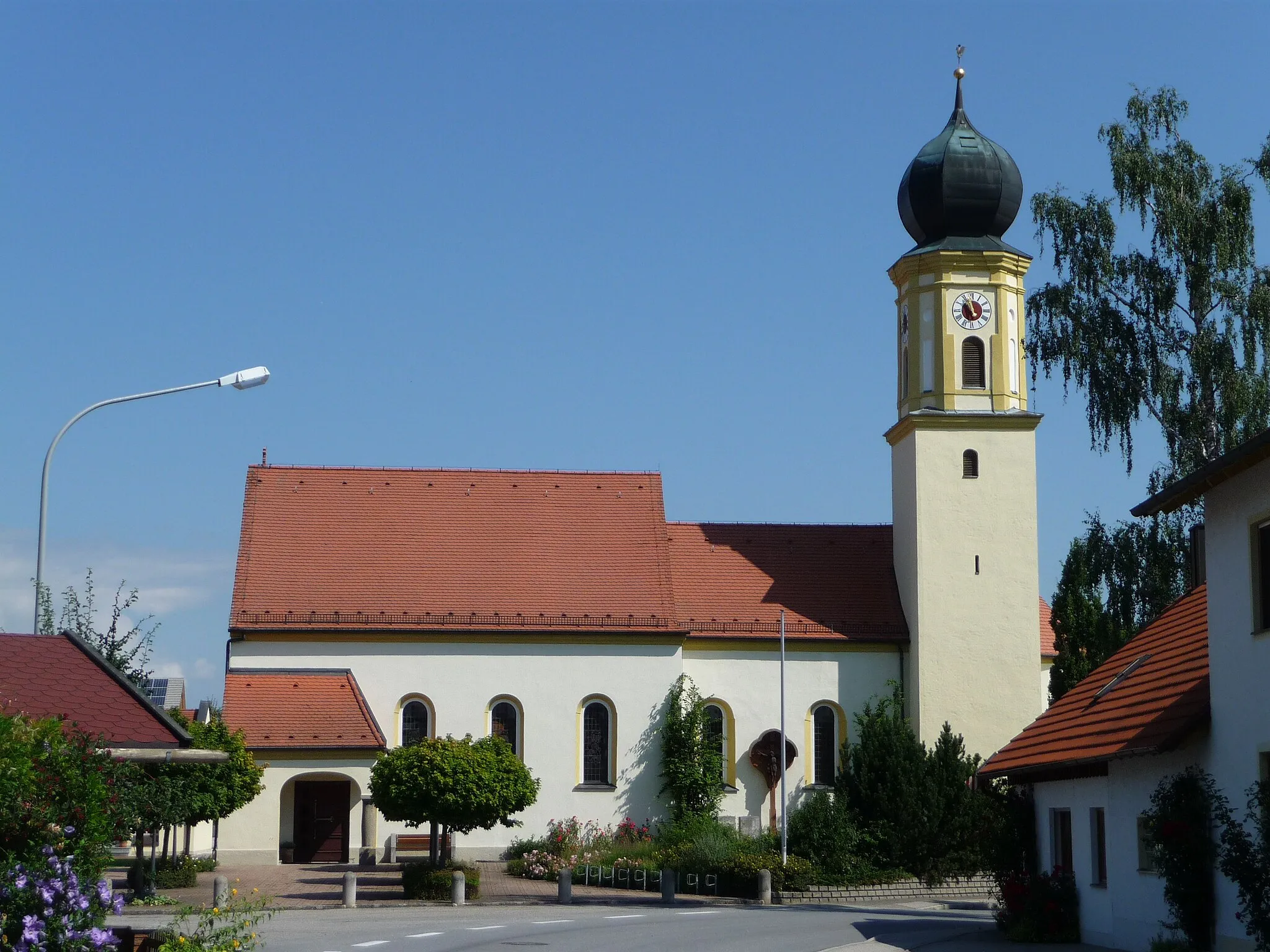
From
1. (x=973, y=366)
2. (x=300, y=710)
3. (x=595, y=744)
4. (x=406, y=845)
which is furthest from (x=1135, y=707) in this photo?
(x=300, y=710)

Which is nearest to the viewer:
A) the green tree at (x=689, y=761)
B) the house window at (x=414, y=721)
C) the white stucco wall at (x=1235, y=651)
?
the white stucco wall at (x=1235, y=651)

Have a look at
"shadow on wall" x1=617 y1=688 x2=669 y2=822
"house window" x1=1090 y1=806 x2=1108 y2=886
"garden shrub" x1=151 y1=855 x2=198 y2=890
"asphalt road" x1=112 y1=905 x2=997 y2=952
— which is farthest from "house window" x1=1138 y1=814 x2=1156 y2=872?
"shadow on wall" x1=617 y1=688 x2=669 y2=822

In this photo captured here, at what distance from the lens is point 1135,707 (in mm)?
19891

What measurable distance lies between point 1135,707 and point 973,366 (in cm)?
1778

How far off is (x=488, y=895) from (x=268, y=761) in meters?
6.88

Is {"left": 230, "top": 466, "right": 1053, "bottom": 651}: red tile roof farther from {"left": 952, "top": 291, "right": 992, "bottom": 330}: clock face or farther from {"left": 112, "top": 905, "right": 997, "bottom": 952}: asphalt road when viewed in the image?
{"left": 112, "top": 905, "right": 997, "bottom": 952}: asphalt road

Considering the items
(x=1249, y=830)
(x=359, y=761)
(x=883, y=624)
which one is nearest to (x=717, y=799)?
(x=883, y=624)

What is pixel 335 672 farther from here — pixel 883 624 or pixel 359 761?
pixel 883 624

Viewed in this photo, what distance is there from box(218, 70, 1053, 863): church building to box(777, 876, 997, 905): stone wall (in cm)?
421

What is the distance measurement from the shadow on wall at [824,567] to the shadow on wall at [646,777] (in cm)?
301

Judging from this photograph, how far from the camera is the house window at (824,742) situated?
120ft

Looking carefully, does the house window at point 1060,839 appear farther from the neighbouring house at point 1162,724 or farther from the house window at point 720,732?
the house window at point 720,732

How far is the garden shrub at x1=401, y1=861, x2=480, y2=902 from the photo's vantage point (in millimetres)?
27391

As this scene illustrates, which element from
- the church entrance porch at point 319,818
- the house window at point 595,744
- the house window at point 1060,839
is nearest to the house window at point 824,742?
the house window at point 595,744
